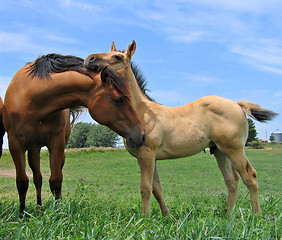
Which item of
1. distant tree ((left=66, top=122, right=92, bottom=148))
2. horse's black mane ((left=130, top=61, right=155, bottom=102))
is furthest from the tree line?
horse's black mane ((left=130, top=61, right=155, bottom=102))

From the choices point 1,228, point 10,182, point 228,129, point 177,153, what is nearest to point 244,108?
point 228,129

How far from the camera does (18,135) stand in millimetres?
4297

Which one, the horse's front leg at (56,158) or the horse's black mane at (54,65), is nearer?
the horse's black mane at (54,65)

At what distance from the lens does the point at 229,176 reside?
4.77 meters

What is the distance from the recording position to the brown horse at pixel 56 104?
3.85 metres

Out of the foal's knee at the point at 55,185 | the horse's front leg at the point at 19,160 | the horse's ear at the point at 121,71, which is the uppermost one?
the horse's ear at the point at 121,71

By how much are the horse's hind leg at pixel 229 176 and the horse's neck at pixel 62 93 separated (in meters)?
2.36

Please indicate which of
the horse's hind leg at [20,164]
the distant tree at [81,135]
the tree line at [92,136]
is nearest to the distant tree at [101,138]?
the tree line at [92,136]

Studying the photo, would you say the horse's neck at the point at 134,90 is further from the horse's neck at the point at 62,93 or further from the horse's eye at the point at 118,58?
the horse's neck at the point at 62,93

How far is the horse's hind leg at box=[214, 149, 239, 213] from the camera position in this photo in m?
4.73

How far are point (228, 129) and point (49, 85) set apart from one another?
8.57 ft

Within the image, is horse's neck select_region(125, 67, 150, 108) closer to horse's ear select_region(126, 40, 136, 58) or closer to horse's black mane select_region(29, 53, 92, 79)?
horse's ear select_region(126, 40, 136, 58)

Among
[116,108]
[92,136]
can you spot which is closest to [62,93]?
[116,108]

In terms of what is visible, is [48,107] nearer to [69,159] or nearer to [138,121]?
[138,121]
